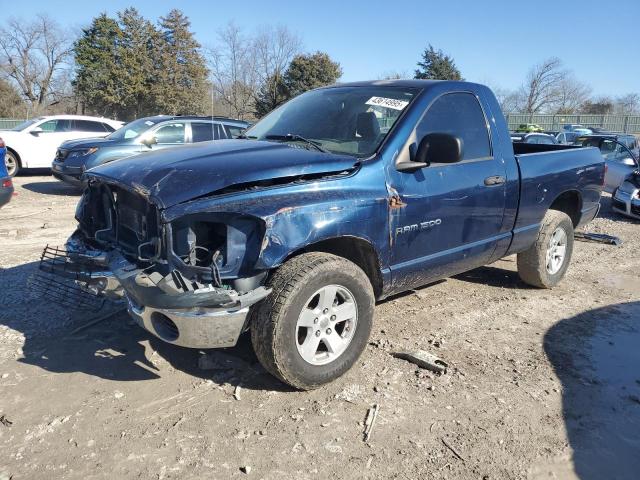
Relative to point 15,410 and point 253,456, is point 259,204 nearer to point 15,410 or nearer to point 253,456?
point 253,456

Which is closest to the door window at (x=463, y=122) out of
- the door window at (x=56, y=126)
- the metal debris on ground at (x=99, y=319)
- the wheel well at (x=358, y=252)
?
the wheel well at (x=358, y=252)

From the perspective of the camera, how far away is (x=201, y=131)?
34.8 feet

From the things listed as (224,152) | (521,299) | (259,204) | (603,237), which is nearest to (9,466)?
(259,204)

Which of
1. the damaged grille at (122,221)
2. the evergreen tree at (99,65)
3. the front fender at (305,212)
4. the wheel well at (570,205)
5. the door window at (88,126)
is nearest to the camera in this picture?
the front fender at (305,212)

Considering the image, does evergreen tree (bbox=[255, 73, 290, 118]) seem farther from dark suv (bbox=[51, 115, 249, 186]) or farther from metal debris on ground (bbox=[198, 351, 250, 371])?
metal debris on ground (bbox=[198, 351, 250, 371])

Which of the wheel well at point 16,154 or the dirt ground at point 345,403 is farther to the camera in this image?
the wheel well at point 16,154

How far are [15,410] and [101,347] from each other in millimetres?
819

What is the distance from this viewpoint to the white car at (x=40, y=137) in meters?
13.3

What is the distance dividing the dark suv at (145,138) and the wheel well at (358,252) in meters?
7.25

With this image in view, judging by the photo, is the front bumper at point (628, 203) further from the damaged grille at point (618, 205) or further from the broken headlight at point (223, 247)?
the broken headlight at point (223, 247)

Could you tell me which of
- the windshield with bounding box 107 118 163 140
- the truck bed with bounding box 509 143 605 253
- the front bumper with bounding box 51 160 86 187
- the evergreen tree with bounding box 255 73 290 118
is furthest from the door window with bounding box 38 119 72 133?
the evergreen tree with bounding box 255 73 290 118

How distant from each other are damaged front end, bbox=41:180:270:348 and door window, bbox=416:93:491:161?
1.71 m

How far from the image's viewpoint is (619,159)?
12102mm

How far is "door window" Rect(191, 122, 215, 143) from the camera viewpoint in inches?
416
